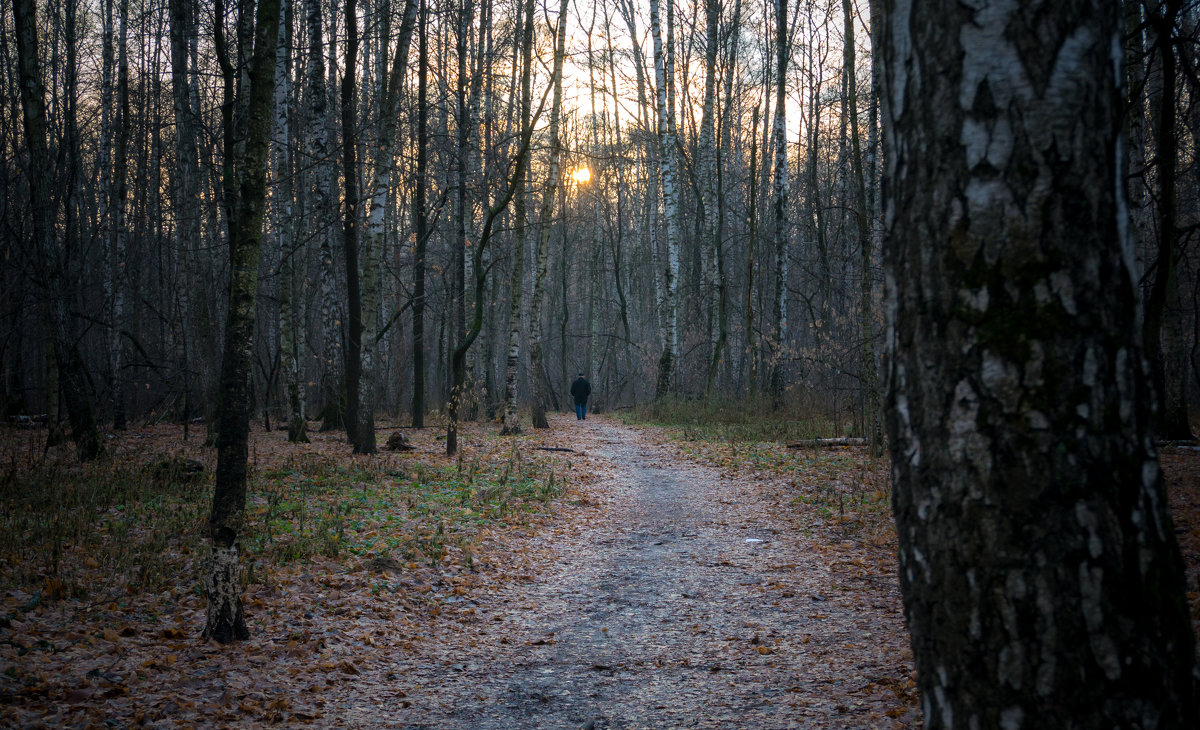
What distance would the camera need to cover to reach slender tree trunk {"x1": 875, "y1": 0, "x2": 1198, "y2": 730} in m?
1.33

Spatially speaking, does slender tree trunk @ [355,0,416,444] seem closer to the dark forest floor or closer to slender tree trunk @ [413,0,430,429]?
slender tree trunk @ [413,0,430,429]

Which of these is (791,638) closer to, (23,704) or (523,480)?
(23,704)

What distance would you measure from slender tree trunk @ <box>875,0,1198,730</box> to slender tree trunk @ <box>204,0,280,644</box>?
4.39 metres

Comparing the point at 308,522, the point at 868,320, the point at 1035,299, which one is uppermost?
the point at 868,320

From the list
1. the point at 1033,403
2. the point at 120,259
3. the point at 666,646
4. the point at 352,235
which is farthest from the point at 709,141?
the point at 1033,403

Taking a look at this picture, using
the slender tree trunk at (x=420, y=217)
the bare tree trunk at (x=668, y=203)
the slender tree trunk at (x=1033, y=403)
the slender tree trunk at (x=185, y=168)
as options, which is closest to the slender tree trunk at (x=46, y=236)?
the slender tree trunk at (x=185, y=168)

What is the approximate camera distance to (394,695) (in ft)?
14.1

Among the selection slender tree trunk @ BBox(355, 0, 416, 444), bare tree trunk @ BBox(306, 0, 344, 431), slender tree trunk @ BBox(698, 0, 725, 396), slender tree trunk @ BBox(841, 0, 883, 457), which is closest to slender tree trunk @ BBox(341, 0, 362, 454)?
slender tree trunk @ BBox(355, 0, 416, 444)

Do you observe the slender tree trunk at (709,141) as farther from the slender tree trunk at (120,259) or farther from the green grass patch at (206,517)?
the slender tree trunk at (120,259)

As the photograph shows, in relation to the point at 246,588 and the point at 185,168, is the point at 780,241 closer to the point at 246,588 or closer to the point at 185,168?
the point at 185,168

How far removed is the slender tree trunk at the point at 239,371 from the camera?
15.0 feet

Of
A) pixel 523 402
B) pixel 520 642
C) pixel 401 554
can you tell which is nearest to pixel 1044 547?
pixel 520 642

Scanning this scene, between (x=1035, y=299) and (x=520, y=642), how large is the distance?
4621mm

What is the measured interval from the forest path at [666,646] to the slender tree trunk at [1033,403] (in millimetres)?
2648
